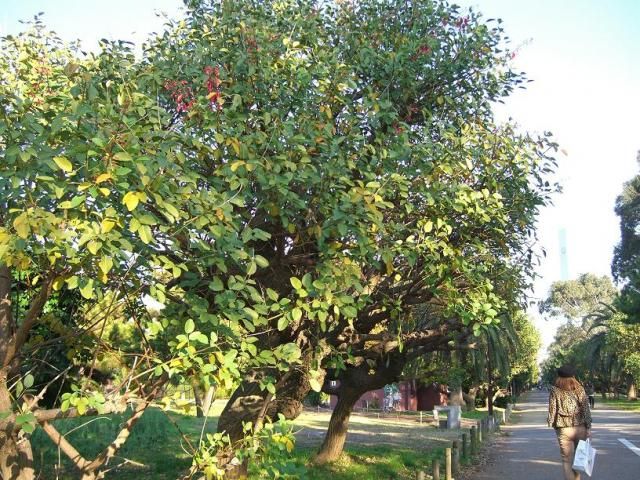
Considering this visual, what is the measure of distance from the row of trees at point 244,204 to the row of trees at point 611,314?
17801mm

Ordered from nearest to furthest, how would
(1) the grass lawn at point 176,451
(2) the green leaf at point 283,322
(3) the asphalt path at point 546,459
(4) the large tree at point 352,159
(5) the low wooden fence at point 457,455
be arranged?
(2) the green leaf at point 283,322 → (4) the large tree at point 352,159 → (5) the low wooden fence at point 457,455 → (1) the grass lawn at point 176,451 → (3) the asphalt path at point 546,459

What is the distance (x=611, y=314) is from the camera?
5709cm

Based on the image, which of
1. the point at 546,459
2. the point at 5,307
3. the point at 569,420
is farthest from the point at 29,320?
the point at 546,459

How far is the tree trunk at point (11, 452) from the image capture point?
461 cm

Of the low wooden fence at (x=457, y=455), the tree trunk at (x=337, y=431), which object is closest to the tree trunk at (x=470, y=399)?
the low wooden fence at (x=457, y=455)

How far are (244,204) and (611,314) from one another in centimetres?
5823

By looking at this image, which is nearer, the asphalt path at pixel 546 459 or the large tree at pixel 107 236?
the large tree at pixel 107 236

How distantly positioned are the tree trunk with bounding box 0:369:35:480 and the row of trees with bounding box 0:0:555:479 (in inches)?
0.7

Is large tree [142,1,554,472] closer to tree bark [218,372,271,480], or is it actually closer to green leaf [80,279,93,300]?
tree bark [218,372,271,480]

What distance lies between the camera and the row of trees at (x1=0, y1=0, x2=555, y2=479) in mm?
4156

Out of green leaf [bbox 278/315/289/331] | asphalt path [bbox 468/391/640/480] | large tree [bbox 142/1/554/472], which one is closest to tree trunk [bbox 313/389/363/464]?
asphalt path [bbox 468/391/640/480]

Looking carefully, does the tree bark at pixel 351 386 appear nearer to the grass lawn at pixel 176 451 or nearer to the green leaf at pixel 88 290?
the grass lawn at pixel 176 451

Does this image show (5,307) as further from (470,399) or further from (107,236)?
(470,399)

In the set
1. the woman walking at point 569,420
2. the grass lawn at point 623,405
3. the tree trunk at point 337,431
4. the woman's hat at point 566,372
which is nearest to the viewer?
the woman walking at point 569,420
